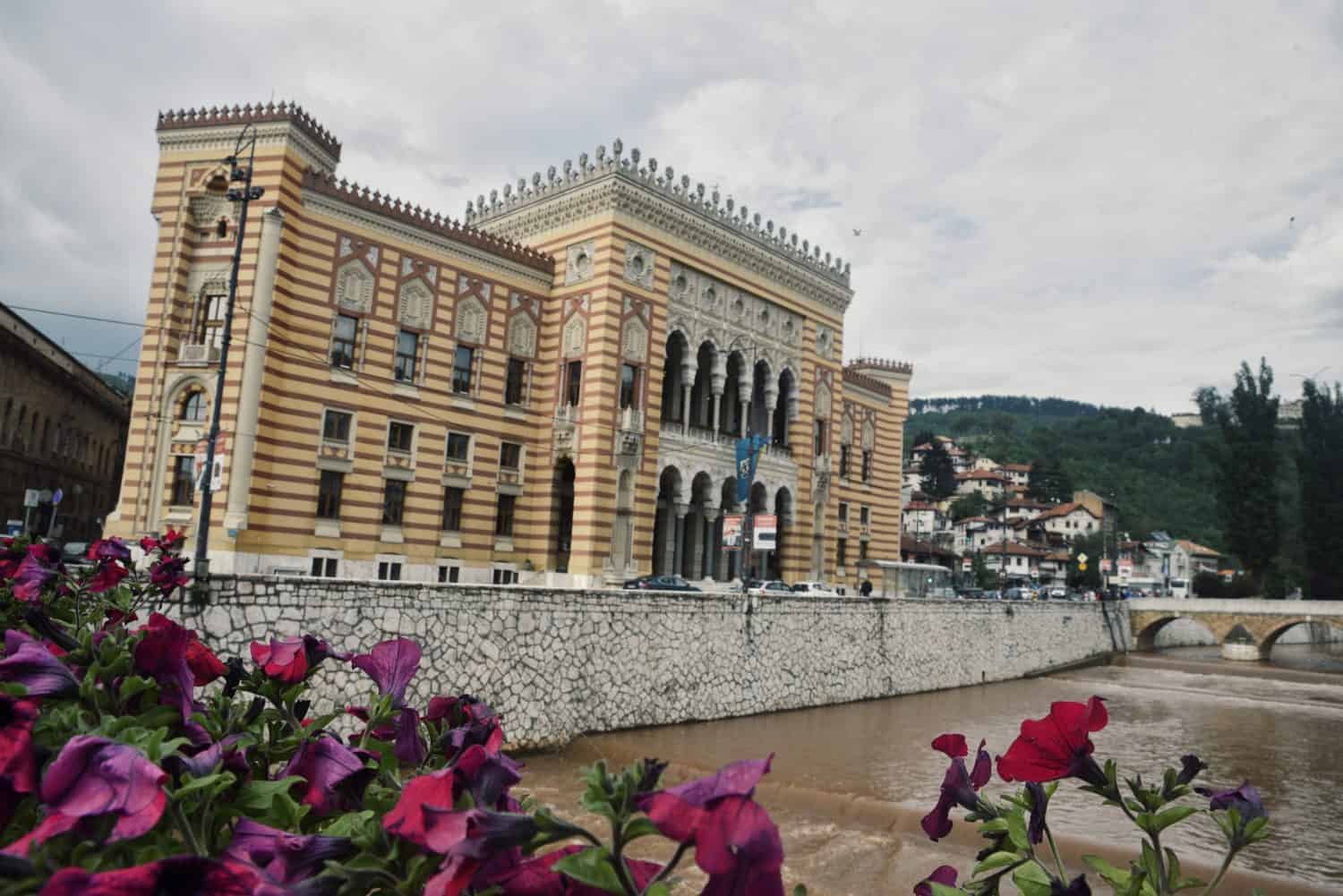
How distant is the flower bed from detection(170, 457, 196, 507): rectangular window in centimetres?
2409

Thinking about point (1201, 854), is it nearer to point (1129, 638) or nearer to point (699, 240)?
point (699, 240)

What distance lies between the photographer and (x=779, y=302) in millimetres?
35562

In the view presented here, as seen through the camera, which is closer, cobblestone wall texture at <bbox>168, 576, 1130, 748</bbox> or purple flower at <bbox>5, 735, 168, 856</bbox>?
purple flower at <bbox>5, 735, 168, 856</bbox>

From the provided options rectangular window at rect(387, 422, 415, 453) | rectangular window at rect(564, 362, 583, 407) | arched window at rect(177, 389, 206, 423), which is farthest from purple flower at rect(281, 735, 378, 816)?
rectangular window at rect(564, 362, 583, 407)

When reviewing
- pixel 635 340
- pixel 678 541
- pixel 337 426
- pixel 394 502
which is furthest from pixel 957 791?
pixel 678 541

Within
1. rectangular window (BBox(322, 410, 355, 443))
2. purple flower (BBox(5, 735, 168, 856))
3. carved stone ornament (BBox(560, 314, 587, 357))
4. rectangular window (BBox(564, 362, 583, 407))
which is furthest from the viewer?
rectangular window (BBox(564, 362, 583, 407))

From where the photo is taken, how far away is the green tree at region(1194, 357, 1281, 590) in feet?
189

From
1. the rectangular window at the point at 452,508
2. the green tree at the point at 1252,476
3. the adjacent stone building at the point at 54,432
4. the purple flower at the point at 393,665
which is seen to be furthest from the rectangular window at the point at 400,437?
the green tree at the point at 1252,476

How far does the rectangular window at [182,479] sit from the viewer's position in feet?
78.1

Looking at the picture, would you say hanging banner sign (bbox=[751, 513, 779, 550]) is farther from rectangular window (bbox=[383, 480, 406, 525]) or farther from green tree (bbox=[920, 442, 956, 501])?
green tree (bbox=[920, 442, 956, 501])

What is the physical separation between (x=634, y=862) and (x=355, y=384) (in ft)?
87.7

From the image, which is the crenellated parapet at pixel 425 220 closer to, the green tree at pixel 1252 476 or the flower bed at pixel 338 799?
the flower bed at pixel 338 799

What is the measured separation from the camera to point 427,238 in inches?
1091

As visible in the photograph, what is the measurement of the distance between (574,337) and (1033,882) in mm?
28809
